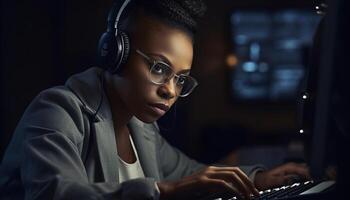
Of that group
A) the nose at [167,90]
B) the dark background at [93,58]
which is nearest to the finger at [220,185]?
the nose at [167,90]

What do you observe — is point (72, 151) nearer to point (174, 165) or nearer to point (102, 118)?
point (102, 118)

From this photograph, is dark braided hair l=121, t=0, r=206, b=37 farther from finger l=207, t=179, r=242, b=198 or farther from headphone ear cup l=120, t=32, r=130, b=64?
finger l=207, t=179, r=242, b=198

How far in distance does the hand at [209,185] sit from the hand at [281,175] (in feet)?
1.11

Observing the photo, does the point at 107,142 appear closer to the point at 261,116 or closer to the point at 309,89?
the point at 309,89

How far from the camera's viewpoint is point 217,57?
524cm

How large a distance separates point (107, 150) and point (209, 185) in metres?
0.33

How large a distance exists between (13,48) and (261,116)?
2329 millimetres

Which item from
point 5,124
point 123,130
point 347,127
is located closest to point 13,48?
point 5,124

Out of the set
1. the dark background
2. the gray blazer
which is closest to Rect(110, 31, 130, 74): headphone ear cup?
the gray blazer

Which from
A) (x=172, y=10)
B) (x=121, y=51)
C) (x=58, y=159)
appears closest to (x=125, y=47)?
(x=121, y=51)

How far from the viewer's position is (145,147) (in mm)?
1311

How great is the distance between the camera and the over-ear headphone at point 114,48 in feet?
3.50

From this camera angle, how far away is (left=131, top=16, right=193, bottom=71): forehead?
110cm

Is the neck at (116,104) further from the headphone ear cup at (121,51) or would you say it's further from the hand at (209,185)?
the hand at (209,185)
